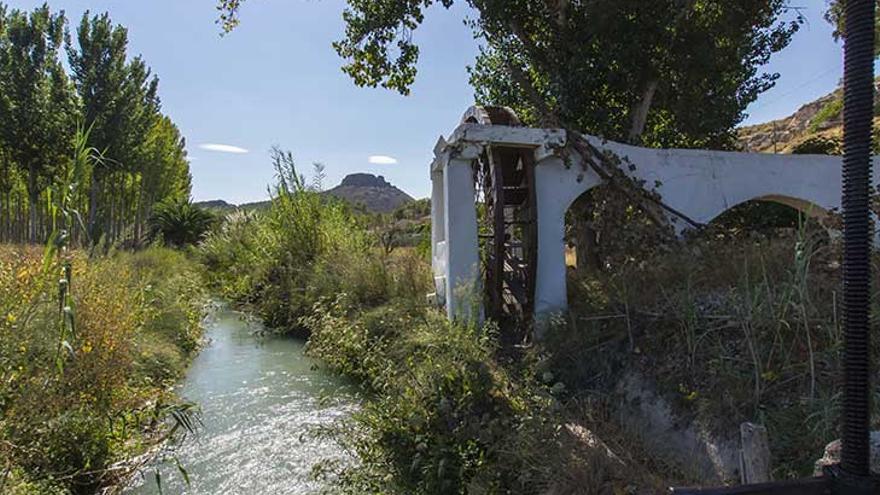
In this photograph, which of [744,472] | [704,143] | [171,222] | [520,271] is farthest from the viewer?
[171,222]

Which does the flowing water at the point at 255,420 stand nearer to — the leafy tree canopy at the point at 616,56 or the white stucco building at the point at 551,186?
the white stucco building at the point at 551,186

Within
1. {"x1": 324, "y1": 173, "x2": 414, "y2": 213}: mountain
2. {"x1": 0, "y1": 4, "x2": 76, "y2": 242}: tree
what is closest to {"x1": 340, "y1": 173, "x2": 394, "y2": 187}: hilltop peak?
{"x1": 324, "y1": 173, "x2": 414, "y2": 213}: mountain

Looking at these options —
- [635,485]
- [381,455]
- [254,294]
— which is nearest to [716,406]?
[635,485]

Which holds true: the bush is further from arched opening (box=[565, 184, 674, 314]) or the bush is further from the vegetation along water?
arched opening (box=[565, 184, 674, 314])

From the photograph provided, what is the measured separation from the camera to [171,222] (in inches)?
897

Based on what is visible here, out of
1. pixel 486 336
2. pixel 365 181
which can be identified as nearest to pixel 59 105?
pixel 486 336

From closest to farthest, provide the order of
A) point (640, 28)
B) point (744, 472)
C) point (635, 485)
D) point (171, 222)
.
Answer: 1. point (744, 472)
2. point (635, 485)
3. point (640, 28)
4. point (171, 222)

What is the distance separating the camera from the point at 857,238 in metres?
1.35

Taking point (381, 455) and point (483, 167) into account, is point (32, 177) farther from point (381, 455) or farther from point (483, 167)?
point (381, 455)

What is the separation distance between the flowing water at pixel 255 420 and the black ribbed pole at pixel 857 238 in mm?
3630

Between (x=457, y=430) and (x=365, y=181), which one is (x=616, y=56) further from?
(x=365, y=181)

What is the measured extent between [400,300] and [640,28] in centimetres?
499

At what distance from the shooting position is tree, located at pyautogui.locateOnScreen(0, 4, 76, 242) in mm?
15453

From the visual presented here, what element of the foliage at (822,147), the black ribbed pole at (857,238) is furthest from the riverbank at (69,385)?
the foliage at (822,147)
